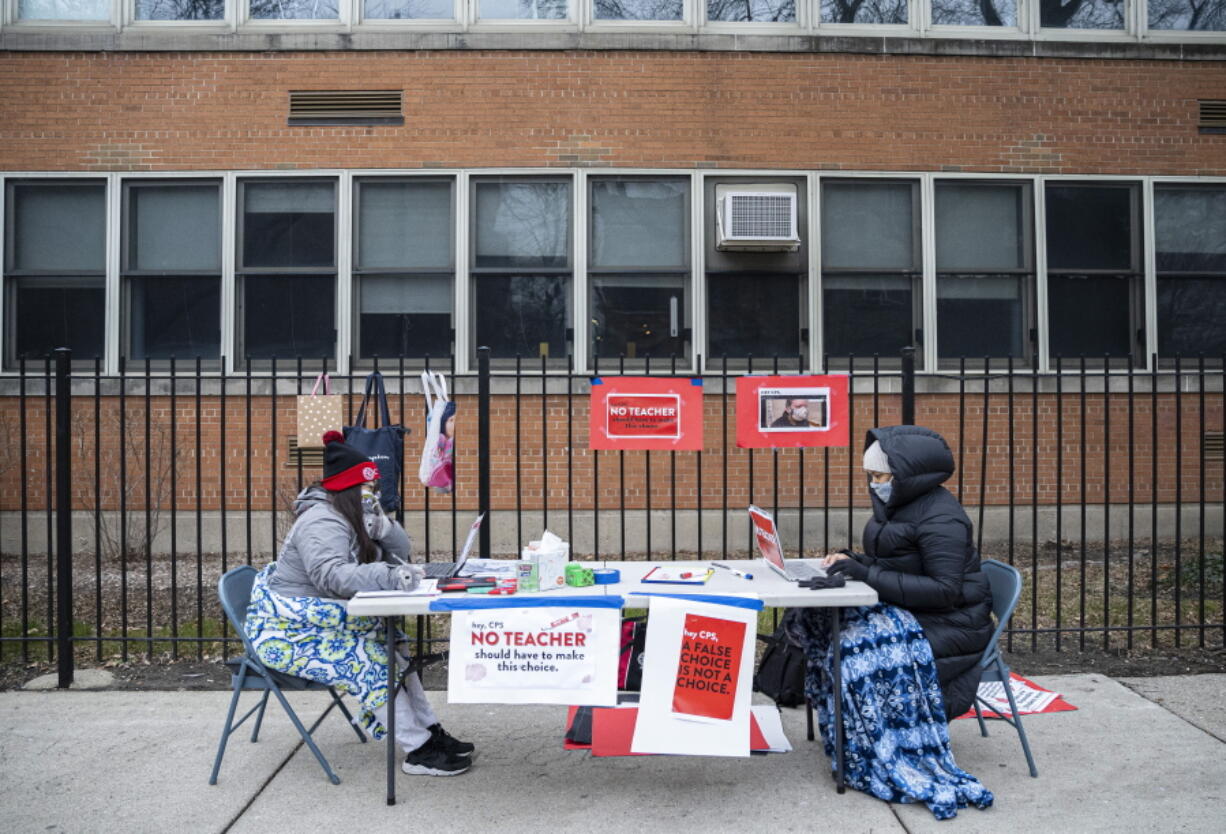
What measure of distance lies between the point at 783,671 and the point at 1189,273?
30.0ft

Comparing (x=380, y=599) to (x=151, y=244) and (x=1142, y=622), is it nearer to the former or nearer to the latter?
(x=1142, y=622)

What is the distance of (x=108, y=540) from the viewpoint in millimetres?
9570

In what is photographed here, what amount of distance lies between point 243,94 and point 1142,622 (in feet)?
33.4

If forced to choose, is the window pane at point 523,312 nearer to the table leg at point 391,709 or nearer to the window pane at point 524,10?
the window pane at point 524,10

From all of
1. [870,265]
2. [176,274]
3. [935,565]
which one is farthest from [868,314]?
[176,274]

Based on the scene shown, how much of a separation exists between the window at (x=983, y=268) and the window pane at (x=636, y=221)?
300 centimetres

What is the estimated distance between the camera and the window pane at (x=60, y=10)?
1051 centimetres

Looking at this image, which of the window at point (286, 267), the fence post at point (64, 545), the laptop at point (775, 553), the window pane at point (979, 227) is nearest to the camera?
the laptop at point (775, 553)

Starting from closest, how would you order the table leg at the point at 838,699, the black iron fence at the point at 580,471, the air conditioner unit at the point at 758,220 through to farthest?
the table leg at the point at 838,699, the black iron fence at the point at 580,471, the air conditioner unit at the point at 758,220

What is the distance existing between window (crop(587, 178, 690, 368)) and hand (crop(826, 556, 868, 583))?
20.3 feet

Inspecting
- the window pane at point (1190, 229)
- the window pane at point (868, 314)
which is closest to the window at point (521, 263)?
the window pane at point (868, 314)

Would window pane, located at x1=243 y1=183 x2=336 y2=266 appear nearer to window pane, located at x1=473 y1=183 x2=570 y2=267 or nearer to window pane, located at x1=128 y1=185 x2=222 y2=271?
window pane, located at x1=128 y1=185 x2=222 y2=271

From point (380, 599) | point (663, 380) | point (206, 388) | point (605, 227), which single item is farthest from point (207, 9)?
point (380, 599)

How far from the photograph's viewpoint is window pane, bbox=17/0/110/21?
10.5 metres
